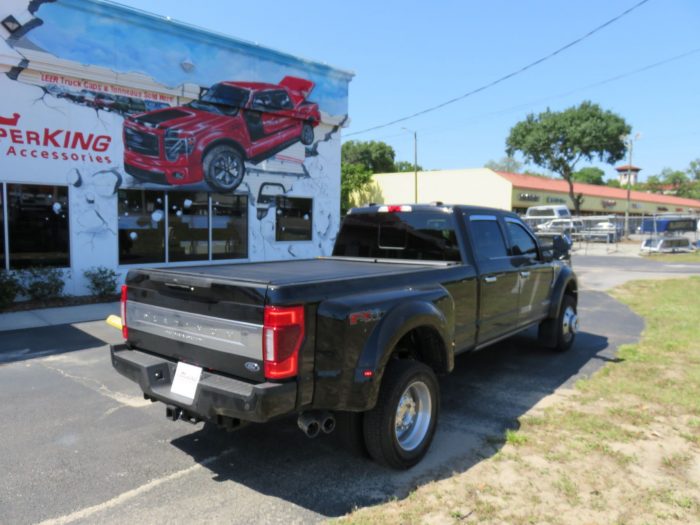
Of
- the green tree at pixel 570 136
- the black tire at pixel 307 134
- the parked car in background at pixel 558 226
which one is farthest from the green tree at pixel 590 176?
the black tire at pixel 307 134

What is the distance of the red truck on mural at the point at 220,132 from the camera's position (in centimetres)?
1110

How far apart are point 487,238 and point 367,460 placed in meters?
2.62

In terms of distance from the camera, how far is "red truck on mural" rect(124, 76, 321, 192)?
36.4 ft

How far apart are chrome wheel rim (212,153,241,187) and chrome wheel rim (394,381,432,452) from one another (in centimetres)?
973

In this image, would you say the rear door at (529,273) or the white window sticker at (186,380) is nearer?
the white window sticker at (186,380)

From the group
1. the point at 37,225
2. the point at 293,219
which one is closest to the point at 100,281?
the point at 37,225

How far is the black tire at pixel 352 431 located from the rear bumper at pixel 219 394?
1.98 feet

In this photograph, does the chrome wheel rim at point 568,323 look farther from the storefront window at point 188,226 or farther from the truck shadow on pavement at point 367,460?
the storefront window at point 188,226

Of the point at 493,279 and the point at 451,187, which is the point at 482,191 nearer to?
the point at 451,187

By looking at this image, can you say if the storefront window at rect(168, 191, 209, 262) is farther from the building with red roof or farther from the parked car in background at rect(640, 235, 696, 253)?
the building with red roof

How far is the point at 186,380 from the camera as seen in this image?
3.26 m

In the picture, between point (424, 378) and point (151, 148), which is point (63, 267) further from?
point (424, 378)

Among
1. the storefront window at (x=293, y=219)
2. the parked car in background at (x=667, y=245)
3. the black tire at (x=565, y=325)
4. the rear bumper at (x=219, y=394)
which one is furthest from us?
the parked car in background at (x=667, y=245)

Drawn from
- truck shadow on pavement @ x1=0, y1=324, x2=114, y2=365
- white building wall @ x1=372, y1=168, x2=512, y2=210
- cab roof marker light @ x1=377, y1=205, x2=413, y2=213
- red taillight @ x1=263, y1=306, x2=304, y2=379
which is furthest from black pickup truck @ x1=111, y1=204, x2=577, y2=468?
white building wall @ x1=372, y1=168, x2=512, y2=210
